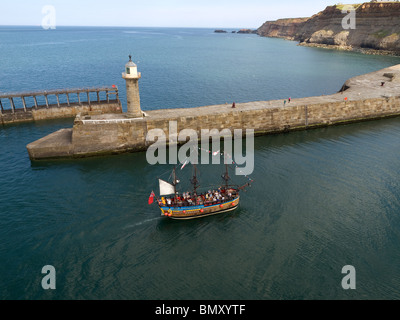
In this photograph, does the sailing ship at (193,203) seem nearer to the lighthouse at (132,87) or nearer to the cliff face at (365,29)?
the lighthouse at (132,87)

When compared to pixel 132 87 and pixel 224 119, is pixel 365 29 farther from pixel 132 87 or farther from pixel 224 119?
pixel 132 87

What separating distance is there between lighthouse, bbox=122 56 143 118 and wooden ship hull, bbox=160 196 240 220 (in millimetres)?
20342

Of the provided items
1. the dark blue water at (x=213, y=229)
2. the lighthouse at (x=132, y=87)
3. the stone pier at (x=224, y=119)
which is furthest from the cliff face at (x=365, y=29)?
the lighthouse at (x=132, y=87)

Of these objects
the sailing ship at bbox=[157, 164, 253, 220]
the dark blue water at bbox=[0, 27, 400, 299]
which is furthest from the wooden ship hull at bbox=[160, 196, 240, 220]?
the dark blue water at bbox=[0, 27, 400, 299]

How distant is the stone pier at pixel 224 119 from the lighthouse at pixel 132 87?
1.33 m

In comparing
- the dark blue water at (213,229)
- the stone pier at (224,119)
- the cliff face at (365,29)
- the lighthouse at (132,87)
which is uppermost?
the cliff face at (365,29)

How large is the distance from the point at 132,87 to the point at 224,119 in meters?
15.2

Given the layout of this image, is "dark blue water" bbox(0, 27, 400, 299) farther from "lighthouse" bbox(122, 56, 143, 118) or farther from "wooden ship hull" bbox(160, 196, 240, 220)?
"lighthouse" bbox(122, 56, 143, 118)

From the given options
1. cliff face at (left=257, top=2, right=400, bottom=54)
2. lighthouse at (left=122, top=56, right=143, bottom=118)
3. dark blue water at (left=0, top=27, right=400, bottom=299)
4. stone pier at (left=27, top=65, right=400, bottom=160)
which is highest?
cliff face at (left=257, top=2, right=400, bottom=54)

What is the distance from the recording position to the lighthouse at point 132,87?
37.9m

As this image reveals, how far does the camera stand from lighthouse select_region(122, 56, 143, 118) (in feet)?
124

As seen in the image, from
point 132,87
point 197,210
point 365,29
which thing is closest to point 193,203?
point 197,210

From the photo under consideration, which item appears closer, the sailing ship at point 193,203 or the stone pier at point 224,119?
the sailing ship at point 193,203

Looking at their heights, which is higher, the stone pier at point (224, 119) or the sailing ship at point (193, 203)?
the stone pier at point (224, 119)
